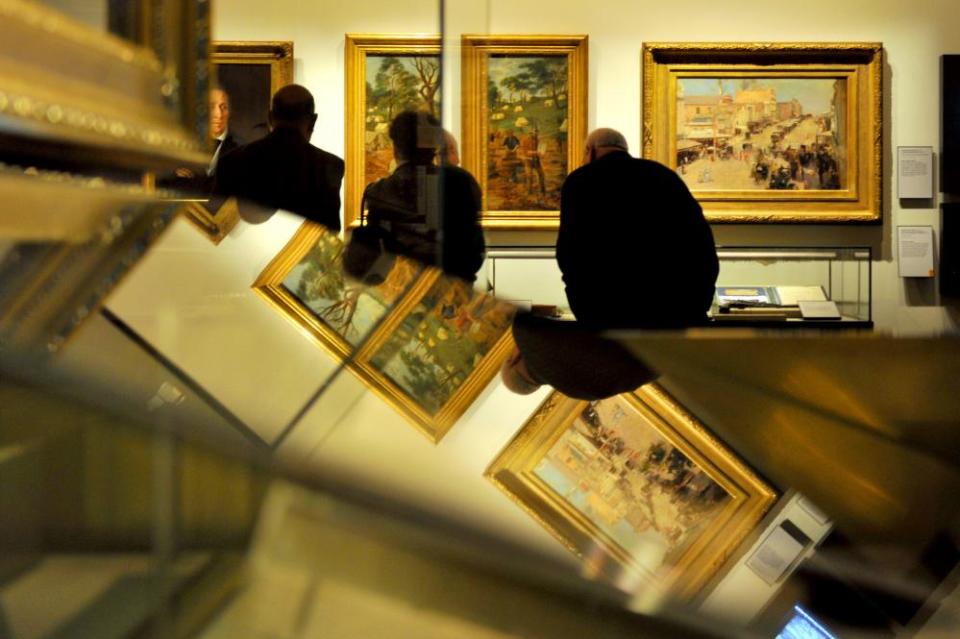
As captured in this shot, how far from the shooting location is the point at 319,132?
101 centimetres

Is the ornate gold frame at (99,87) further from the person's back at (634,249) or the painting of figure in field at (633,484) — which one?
the person's back at (634,249)

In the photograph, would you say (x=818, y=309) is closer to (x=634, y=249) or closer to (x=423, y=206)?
(x=634, y=249)

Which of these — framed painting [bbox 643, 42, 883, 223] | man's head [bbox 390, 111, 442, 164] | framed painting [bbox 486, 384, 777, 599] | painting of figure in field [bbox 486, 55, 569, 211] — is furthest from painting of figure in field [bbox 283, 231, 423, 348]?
framed painting [bbox 643, 42, 883, 223]

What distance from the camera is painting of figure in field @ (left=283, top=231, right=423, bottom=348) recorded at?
0.63m

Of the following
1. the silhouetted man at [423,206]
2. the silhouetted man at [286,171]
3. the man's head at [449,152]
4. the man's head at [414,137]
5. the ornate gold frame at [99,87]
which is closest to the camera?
the ornate gold frame at [99,87]

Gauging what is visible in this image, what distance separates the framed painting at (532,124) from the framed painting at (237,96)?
1830 mm

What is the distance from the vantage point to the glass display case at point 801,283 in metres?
2.95

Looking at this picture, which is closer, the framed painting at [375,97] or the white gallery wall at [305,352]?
the white gallery wall at [305,352]

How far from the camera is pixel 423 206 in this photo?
1181 mm

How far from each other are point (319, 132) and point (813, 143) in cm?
276

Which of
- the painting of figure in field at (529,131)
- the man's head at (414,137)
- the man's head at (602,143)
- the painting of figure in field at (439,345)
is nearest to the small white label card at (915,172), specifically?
the man's head at (602,143)

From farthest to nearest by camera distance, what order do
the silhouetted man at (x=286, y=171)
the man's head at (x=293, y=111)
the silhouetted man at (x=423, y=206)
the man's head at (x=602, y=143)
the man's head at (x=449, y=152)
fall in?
the man's head at (x=602, y=143), the man's head at (x=449, y=152), the silhouetted man at (x=423, y=206), the man's head at (x=293, y=111), the silhouetted man at (x=286, y=171)

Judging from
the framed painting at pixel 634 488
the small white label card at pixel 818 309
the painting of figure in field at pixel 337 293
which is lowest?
the framed painting at pixel 634 488

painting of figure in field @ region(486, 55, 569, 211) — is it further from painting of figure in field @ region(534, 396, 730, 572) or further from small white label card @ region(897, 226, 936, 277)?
painting of figure in field @ region(534, 396, 730, 572)
